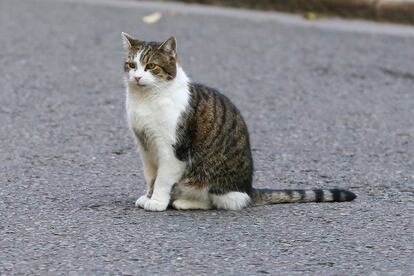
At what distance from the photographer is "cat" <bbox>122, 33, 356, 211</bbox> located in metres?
5.35

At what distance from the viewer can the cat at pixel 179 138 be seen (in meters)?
5.35

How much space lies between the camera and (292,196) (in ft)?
18.6

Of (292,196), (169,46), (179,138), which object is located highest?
(169,46)

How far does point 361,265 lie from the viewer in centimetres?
464

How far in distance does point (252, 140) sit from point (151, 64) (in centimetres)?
Result: 200

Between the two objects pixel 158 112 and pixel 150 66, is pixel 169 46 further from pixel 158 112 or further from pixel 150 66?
pixel 158 112

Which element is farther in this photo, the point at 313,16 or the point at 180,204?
the point at 313,16

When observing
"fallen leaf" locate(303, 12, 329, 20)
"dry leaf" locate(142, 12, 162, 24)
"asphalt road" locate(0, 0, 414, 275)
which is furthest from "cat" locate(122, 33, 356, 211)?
"fallen leaf" locate(303, 12, 329, 20)

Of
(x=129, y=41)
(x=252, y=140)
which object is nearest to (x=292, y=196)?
(x=129, y=41)

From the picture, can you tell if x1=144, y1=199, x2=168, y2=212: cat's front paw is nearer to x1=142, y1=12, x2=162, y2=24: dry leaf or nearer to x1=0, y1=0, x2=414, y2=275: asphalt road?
x1=0, y1=0, x2=414, y2=275: asphalt road

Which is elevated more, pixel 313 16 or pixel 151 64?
pixel 151 64

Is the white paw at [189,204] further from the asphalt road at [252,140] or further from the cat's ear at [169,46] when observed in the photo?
the cat's ear at [169,46]

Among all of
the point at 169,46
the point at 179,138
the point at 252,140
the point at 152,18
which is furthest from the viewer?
the point at 152,18

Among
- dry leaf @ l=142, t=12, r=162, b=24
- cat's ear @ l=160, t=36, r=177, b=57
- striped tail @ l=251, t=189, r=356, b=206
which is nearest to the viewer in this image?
cat's ear @ l=160, t=36, r=177, b=57
